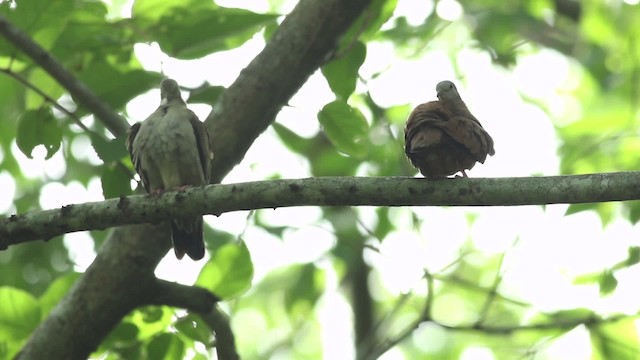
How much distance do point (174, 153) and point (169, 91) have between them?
418 millimetres

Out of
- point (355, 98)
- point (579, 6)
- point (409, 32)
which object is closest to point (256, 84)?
point (409, 32)

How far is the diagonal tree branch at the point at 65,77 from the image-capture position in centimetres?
506

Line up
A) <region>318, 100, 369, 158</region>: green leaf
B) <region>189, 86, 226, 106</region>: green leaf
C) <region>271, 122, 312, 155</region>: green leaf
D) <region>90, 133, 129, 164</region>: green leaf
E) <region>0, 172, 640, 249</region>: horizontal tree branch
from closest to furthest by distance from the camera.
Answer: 1. <region>0, 172, 640, 249</region>: horizontal tree branch
2. <region>90, 133, 129, 164</region>: green leaf
3. <region>318, 100, 369, 158</region>: green leaf
4. <region>189, 86, 226, 106</region>: green leaf
5. <region>271, 122, 312, 155</region>: green leaf

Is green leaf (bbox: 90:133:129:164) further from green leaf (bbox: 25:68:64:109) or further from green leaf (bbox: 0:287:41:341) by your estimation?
green leaf (bbox: 0:287:41:341)

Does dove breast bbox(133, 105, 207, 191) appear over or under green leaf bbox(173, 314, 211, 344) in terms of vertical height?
over

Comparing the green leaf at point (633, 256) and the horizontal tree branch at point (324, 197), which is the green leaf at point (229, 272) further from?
the green leaf at point (633, 256)

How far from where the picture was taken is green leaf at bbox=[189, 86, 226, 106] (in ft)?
18.7

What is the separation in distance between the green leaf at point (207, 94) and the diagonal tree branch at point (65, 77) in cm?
52

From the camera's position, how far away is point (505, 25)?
6.20m

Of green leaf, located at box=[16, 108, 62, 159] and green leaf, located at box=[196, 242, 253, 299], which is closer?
green leaf, located at box=[196, 242, 253, 299]

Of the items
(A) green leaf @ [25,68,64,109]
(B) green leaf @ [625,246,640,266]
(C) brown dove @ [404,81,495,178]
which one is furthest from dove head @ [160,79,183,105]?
(B) green leaf @ [625,246,640,266]

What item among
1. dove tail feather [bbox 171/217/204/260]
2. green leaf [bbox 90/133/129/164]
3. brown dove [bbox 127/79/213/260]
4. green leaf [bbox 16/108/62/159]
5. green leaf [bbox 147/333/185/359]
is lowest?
green leaf [bbox 147/333/185/359]

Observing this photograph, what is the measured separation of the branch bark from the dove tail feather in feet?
1.18

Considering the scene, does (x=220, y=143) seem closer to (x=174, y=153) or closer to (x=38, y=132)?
(x=174, y=153)
